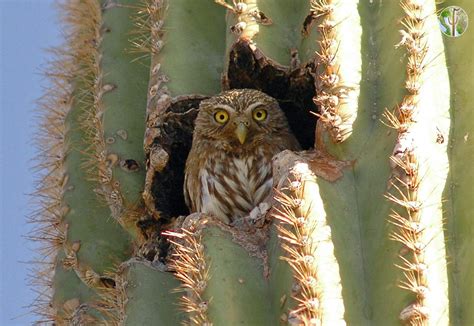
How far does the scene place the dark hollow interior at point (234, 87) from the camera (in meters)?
4.90

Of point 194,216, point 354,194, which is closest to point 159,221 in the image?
point 194,216

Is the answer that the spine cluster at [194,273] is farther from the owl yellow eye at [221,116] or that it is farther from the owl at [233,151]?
the owl yellow eye at [221,116]

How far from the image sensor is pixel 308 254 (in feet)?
→ 11.4

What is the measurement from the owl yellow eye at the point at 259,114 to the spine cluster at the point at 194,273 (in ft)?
5.05

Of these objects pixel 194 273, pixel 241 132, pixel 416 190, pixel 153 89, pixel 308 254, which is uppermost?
pixel 153 89

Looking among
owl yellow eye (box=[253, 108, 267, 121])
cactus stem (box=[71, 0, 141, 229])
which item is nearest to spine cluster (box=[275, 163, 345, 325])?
cactus stem (box=[71, 0, 141, 229])

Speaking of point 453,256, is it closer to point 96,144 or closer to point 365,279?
point 365,279

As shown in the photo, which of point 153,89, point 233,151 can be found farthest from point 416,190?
point 233,151

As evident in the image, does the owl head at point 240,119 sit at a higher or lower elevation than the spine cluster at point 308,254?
higher

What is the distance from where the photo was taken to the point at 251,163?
18.0ft

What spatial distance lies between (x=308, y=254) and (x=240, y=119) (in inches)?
81.0

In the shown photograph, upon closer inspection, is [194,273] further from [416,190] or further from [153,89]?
[153,89]

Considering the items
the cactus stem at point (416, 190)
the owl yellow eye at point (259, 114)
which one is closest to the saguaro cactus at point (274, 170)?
the cactus stem at point (416, 190)

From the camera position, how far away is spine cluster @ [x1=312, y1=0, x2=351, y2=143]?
398 cm
